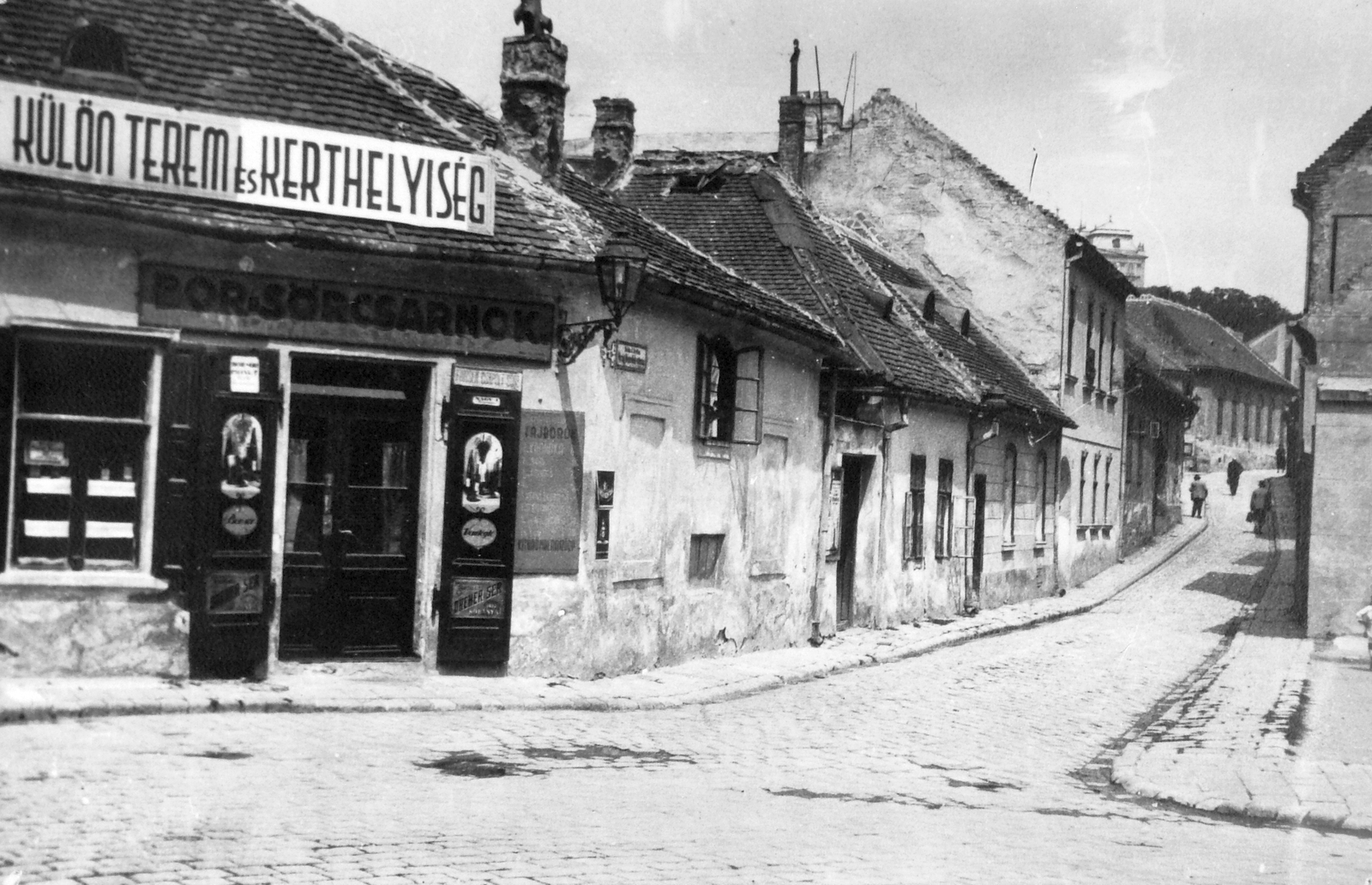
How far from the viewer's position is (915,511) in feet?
77.9

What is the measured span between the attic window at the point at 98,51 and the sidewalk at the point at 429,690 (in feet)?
16.1

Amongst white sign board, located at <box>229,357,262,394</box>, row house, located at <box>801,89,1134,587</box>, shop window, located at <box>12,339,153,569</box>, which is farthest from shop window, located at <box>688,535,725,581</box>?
row house, located at <box>801,89,1134,587</box>

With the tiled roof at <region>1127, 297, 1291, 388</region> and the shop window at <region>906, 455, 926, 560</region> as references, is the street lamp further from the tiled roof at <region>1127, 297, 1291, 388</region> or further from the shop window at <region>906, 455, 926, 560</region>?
the tiled roof at <region>1127, 297, 1291, 388</region>

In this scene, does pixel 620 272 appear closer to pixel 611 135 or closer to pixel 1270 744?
pixel 1270 744

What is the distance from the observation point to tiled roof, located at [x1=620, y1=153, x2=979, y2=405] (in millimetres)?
21969

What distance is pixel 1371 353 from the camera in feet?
71.8

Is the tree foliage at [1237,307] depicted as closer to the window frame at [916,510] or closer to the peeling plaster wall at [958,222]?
the peeling plaster wall at [958,222]

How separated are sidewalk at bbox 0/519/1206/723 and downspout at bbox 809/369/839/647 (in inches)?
37.3

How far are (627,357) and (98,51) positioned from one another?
17.3ft

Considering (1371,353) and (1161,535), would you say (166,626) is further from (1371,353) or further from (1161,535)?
(1161,535)

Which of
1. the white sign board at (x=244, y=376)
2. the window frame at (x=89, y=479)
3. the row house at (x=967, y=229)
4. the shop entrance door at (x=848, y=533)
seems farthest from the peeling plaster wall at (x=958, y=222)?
the window frame at (x=89, y=479)

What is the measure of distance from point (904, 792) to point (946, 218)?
78.3 ft

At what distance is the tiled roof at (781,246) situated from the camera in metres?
22.0

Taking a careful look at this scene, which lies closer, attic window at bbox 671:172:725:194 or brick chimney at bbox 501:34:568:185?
brick chimney at bbox 501:34:568:185
